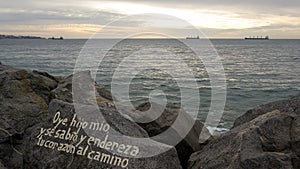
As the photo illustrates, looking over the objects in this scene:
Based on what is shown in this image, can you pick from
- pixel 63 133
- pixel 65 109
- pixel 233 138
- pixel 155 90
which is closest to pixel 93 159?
pixel 63 133

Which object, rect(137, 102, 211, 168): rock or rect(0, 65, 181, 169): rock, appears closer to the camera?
rect(0, 65, 181, 169): rock

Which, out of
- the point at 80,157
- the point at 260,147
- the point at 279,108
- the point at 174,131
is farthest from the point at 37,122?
the point at 279,108

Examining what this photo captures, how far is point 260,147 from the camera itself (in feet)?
19.7

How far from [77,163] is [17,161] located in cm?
255

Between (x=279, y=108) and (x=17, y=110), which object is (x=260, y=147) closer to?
(x=279, y=108)

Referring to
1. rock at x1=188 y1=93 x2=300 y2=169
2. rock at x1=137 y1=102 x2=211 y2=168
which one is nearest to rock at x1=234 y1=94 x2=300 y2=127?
rock at x1=188 y1=93 x2=300 y2=169

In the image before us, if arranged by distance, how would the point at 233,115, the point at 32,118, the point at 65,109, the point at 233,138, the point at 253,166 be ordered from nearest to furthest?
the point at 253,166, the point at 233,138, the point at 65,109, the point at 32,118, the point at 233,115

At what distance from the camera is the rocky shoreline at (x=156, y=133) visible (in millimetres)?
5887

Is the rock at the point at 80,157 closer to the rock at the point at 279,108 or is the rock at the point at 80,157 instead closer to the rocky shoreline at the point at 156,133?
the rocky shoreline at the point at 156,133

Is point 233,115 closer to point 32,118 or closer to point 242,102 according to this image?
point 242,102

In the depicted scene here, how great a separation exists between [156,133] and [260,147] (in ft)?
9.51

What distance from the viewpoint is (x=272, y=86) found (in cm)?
3234

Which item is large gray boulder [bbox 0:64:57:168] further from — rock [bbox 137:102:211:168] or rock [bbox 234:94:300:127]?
rock [bbox 234:94:300:127]

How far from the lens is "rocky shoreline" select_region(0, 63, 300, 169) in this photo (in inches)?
232
